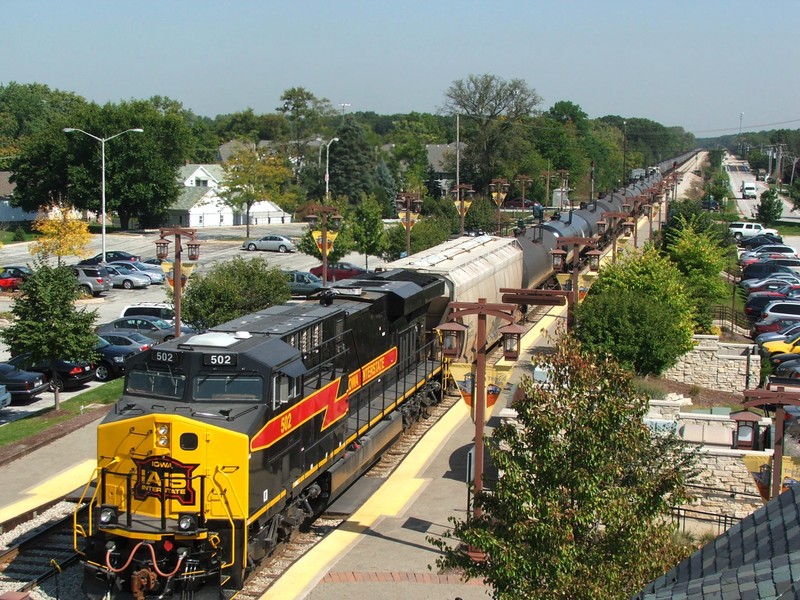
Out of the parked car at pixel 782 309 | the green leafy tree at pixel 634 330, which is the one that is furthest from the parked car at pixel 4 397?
the parked car at pixel 782 309

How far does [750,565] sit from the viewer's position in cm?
768

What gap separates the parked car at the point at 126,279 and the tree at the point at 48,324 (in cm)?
2812

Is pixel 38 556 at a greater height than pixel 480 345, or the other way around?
pixel 480 345

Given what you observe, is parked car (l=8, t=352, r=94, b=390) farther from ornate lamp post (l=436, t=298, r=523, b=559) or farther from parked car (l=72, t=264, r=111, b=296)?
parked car (l=72, t=264, r=111, b=296)

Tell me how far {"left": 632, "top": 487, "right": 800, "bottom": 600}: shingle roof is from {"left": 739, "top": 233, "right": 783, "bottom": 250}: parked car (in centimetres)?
6492

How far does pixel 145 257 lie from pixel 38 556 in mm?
53398

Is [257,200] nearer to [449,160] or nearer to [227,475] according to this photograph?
[449,160]

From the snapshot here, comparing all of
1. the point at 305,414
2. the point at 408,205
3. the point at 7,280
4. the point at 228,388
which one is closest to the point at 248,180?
the point at 7,280

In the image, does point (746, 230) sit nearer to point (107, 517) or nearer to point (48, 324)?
point (48, 324)

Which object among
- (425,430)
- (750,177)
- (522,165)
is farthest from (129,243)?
(750,177)

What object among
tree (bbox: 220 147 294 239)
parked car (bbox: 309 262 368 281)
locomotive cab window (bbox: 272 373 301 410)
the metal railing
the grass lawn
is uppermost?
tree (bbox: 220 147 294 239)

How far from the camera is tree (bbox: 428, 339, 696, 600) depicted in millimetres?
11602

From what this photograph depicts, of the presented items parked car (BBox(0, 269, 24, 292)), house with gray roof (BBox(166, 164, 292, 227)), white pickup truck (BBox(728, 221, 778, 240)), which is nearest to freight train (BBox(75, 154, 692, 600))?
parked car (BBox(0, 269, 24, 292))

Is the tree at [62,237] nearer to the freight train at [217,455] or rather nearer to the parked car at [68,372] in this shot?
the parked car at [68,372]
